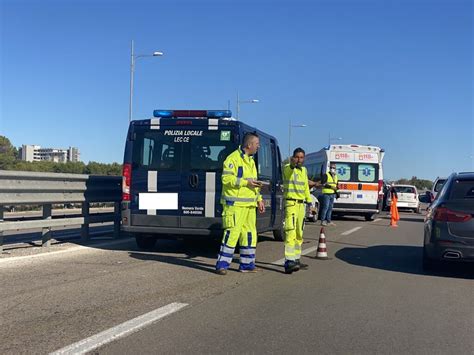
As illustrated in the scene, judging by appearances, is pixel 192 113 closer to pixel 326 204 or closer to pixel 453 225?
pixel 453 225

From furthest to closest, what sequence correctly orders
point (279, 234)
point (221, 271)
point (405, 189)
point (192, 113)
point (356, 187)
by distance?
1. point (405, 189)
2. point (356, 187)
3. point (279, 234)
4. point (192, 113)
5. point (221, 271)

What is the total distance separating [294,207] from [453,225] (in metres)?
2.25

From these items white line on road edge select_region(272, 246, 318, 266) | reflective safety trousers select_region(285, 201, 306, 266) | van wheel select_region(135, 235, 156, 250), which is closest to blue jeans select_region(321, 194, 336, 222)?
white line on road edge select_region(272, 246, 318, 266)

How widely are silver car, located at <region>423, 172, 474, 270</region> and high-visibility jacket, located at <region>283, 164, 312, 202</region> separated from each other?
188cm

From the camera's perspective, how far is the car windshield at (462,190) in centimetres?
784

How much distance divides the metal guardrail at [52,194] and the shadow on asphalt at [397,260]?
4.73 meters

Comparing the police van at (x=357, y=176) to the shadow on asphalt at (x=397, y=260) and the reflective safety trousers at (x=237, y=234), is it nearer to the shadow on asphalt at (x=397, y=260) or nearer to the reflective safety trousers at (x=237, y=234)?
the shadow on asphalt at (x=397, y=260)

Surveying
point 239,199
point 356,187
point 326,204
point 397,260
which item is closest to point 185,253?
point 239,199

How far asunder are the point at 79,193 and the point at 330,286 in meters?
5.35

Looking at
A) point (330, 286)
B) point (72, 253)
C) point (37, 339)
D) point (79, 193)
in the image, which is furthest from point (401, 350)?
point (79, 193)

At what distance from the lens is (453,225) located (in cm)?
759

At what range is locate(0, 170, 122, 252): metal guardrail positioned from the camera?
27.8 feet

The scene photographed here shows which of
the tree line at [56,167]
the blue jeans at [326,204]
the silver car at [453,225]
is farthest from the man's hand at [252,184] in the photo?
the tree line at [56,167]

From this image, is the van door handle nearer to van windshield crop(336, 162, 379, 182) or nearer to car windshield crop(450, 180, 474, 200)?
car windshield crop(450, 180, 474, 200)
